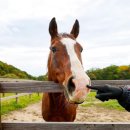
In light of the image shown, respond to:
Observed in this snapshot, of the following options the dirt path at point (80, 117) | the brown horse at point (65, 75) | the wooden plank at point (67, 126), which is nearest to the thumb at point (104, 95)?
the wooden plank at point (67, 126)

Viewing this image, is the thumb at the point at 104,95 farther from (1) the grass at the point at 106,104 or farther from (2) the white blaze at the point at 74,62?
(1) the grass at the point at 106,104

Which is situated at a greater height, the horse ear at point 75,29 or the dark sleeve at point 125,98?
the horse ear at point 75,29

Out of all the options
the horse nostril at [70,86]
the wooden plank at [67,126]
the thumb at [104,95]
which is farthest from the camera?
the horse nostril at [70,86]

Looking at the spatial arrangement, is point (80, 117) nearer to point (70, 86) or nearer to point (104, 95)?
point (70, 86)

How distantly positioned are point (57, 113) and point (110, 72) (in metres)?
21.3

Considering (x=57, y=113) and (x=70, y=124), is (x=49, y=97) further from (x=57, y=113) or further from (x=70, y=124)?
(x=70, y=124)

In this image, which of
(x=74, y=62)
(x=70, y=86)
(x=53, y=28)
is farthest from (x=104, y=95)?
(x=53, y=28)

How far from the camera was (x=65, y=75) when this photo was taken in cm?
436

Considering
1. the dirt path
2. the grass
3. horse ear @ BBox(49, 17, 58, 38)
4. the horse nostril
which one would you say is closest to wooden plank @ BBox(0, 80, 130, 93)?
the horse nostril

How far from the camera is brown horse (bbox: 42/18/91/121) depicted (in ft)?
12.7

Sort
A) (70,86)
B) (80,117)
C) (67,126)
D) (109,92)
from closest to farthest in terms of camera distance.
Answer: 1. (109,92)
2. (67,126)
3. (70,86)
4. (80,117)

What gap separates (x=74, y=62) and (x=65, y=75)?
0.64ft

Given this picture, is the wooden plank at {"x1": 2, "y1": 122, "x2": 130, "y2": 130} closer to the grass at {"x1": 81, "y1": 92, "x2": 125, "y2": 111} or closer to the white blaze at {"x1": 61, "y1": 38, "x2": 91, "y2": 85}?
the white blaze at {"x1": 61, "y1": 38, "x2": 91, "y2": 85}

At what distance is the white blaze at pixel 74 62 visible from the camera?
12.8 ft
